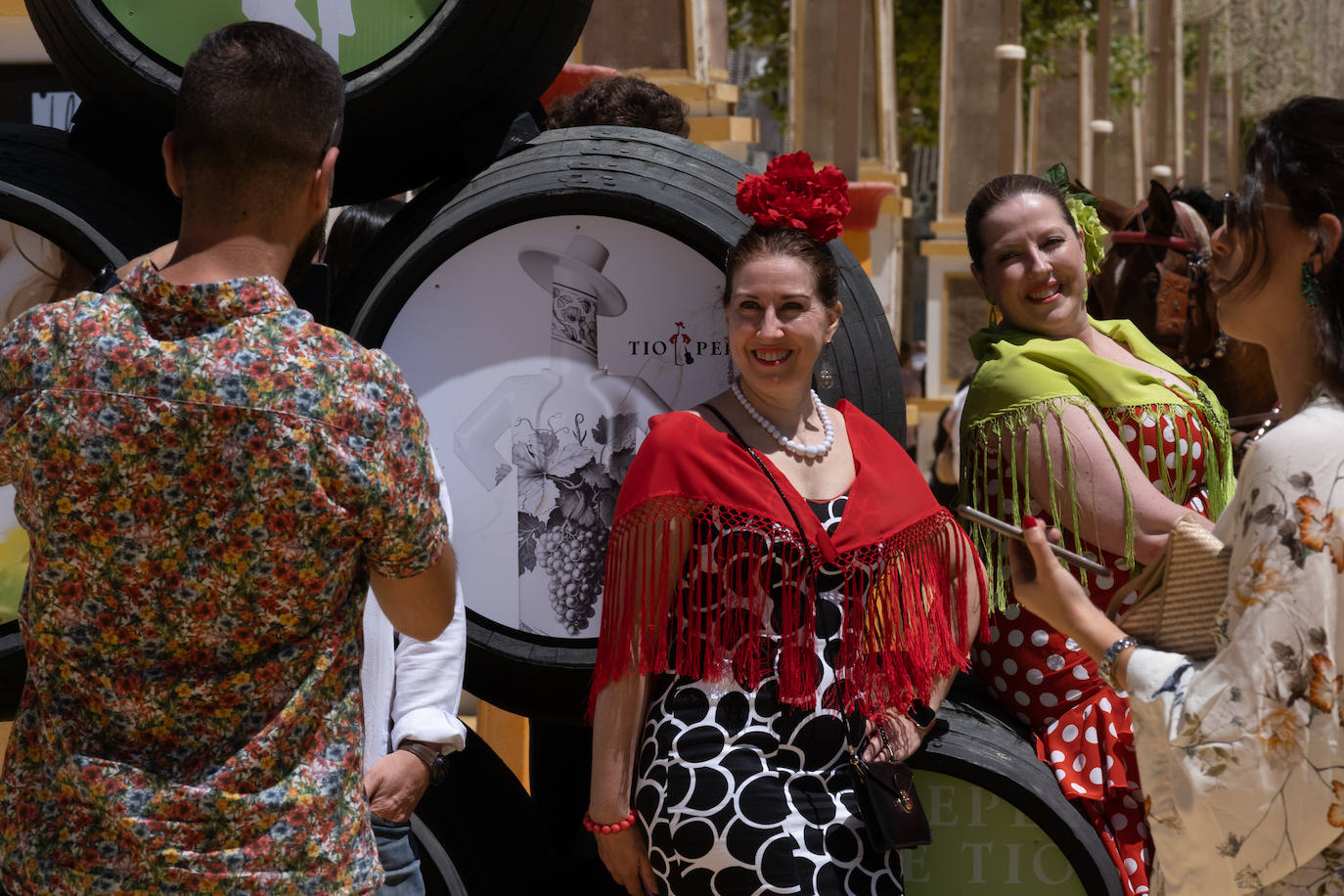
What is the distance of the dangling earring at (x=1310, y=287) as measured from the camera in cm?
179

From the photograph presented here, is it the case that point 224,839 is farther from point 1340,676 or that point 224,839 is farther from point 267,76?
point 1340,676

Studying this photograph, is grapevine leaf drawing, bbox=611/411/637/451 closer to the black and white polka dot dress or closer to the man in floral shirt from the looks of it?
the black and white polka dot dress

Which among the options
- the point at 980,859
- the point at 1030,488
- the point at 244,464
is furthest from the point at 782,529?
the point at 244,464

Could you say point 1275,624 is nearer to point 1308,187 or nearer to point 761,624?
point 1308,187

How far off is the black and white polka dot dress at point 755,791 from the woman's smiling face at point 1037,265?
30.4 inches

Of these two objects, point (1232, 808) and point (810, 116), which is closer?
point (1232, 808)

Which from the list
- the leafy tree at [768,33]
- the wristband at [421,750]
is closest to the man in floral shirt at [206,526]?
the wristband at [421,750]

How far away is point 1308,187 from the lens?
1807 millimetres

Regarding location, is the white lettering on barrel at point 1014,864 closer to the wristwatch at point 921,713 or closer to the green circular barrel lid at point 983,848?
the green circular barrel lid at point 983,848

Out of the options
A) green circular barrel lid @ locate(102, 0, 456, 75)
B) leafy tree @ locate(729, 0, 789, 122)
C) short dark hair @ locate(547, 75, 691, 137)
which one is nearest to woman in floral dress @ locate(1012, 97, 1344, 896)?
green circular barrel lid @ locate(102, 0, 456, 75)

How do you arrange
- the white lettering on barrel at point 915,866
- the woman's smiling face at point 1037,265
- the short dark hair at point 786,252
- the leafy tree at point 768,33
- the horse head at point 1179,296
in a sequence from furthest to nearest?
the leafy tree at point 768,33 → the horse head at point 1179,296 → the woman's smiling face at point 1037,265 → the white lettering on barrel at point 915,866 → the short dark hair at point 786,252

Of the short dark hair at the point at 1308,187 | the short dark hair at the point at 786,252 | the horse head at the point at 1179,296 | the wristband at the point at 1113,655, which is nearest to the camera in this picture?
the short dark hair at the point at 1308,187

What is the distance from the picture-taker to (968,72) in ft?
41.3

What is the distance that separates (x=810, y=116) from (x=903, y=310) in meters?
5.53
